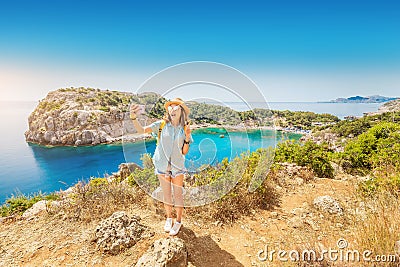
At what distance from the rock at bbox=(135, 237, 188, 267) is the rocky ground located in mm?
11

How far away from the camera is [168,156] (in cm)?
281

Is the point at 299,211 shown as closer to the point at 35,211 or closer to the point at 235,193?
the point at 235,193

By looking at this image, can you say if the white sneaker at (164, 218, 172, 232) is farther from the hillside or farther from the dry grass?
the hillside

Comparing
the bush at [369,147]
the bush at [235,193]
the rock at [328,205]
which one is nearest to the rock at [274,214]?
the bush at [235,193]

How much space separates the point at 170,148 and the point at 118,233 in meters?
1.43

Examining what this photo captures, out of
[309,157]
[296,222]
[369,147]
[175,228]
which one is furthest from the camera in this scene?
[369,147]

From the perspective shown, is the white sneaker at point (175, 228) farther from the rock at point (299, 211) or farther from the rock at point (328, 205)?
the rock at point (328, 205)

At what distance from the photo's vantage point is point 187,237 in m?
3.14

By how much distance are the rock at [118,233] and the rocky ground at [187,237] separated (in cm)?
1

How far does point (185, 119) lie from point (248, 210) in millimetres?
2291

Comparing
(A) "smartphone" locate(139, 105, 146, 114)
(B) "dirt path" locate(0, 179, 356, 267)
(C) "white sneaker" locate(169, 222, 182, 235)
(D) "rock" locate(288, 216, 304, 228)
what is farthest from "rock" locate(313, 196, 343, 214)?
(A) "smartphone" locate(139, 105, 146, 114)

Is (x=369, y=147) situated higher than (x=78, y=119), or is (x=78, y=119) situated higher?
(x=78, y=119)

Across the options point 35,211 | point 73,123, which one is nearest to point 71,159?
point 73,123

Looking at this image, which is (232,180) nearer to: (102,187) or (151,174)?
(151,174)
